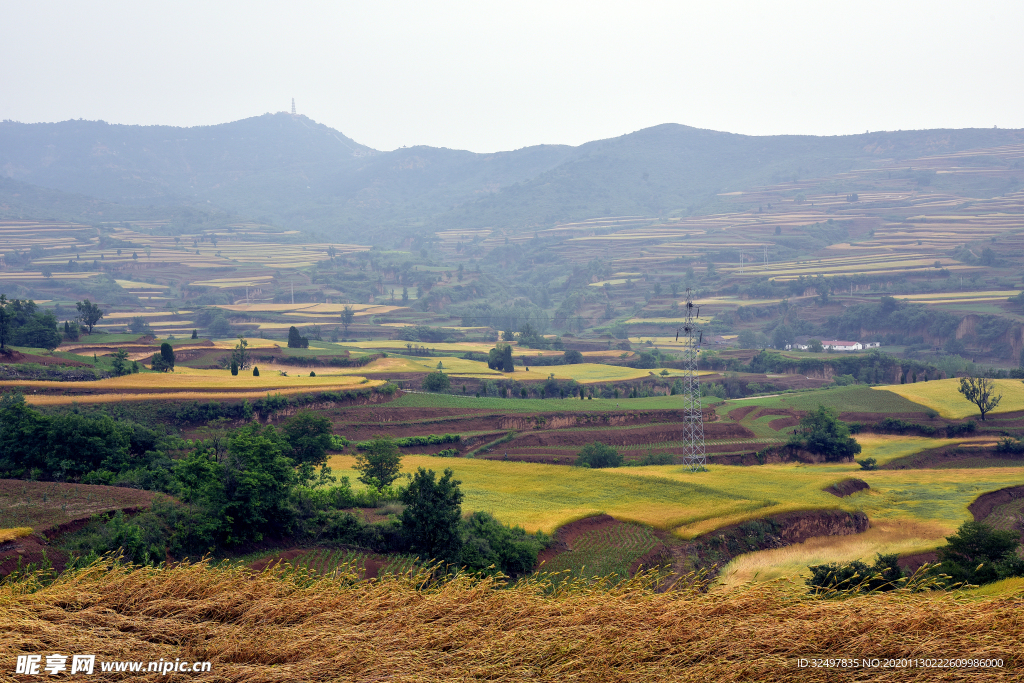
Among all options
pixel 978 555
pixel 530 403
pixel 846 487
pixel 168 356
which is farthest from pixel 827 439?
pixel 168 356

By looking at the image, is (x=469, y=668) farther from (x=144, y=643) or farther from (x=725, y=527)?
(x=725, y=527)

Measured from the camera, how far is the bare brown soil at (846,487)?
149 feet

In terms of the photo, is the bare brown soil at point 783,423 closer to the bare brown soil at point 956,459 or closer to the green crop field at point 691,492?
the bare brown soil at point 956,459

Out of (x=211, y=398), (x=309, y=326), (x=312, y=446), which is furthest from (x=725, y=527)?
(x=309, y=326)

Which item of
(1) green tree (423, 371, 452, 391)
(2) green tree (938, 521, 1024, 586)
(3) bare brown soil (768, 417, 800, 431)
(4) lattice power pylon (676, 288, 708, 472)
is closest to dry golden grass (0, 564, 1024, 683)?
(2) green tree (938, 521, 1024, 586)

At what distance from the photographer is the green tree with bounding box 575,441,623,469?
56062 millimetres

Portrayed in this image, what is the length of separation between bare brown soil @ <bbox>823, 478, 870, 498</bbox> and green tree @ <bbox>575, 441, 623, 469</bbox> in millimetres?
14790

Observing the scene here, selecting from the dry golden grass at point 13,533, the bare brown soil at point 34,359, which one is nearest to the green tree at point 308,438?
the dry golden grass at point 13,533

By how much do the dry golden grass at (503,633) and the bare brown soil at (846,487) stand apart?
33.9 metres

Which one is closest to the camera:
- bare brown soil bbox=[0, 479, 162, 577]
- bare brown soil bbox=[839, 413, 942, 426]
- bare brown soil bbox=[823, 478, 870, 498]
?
bare brown soil bbox=[0, 479, 162, 577]

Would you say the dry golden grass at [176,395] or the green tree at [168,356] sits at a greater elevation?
the green tree at [168,356]

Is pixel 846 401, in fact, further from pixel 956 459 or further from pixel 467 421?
pixel 467 421

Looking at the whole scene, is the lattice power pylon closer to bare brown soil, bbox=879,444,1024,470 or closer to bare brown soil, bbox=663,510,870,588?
bare brown soil, bbox=663,510,870,588

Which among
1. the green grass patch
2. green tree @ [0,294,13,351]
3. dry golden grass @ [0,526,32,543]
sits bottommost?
the green grass patch
